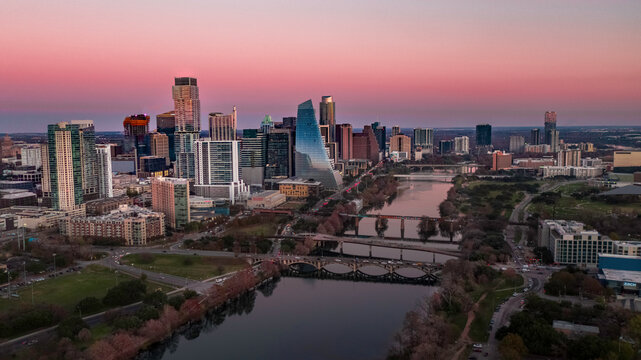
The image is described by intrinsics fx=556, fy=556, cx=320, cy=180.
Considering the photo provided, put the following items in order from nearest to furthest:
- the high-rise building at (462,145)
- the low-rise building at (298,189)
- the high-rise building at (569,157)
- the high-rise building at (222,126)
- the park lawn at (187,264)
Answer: the park lawn at (187,264)
the low-rise building at (298,189)
the high-rise building at (222,126)
the high-rise building at (569,157)
the high-rise building at (462,145)

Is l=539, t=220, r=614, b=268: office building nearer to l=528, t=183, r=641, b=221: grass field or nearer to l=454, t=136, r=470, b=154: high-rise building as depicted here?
l=528, t=183, r=641, b=221: grass field

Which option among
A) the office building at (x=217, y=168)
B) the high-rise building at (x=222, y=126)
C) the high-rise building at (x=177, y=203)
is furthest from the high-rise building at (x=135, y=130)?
the high-rise building at (x=177, y=203)

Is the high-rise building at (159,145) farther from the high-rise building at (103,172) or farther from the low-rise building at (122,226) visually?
the low-rise building at (122,226)

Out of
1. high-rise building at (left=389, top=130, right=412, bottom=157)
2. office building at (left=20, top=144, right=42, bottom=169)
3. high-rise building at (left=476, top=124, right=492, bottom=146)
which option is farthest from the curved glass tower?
high-rise building at (left=476, top=124, right=492, bottom=146)

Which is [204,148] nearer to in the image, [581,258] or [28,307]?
[28,307]

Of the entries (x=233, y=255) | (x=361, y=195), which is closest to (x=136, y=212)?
(x=233, y=255)

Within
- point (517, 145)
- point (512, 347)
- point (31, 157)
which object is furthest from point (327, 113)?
→ point (512, 347)

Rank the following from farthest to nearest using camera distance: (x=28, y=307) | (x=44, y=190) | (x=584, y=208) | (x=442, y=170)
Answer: (x=442, y=170) < (x=44, y=190) < (x=584, y=208) < (x=28, y=307)
